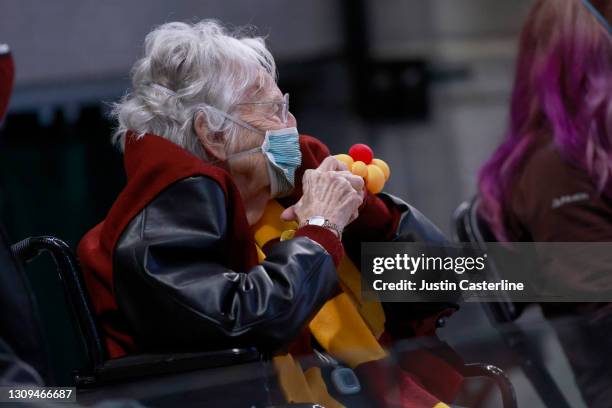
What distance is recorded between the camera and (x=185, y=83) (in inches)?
79.4

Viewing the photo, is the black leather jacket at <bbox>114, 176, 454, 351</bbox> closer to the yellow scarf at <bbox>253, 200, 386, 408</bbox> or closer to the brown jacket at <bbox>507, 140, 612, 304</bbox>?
the yellow scarf at <bbox>253, 200, 386, 408</bbox>

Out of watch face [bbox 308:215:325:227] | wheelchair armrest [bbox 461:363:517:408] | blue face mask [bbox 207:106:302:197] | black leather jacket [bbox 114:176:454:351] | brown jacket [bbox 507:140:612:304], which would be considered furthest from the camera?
brown jacket [bbox 507:140:612:304]

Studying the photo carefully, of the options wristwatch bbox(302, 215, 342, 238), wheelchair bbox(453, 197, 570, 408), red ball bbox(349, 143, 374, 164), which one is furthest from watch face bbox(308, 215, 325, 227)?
wheelchair bbox(453, 197, 570, 408)

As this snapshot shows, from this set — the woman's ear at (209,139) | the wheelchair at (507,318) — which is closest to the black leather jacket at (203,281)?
the woman's ear at (209,139)

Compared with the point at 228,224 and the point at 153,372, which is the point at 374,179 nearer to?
the point at 228,224

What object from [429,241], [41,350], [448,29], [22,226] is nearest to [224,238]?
[41,350]

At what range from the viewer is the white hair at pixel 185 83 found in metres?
2.01

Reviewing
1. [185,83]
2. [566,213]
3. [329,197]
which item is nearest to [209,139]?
[185,83]

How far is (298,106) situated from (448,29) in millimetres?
1753

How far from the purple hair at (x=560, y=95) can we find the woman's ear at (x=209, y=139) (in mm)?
791

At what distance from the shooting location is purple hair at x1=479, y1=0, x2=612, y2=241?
8.22 feet

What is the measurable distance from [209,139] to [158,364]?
43cm

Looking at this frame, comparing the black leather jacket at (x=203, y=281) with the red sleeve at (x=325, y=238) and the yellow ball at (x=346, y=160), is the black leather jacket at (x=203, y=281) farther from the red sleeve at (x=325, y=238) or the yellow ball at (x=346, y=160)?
the yellow ball at (x=346, y=160)

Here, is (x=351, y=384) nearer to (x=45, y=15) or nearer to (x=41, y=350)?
(x=41, y=350)
